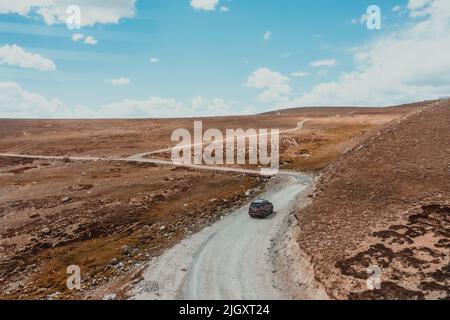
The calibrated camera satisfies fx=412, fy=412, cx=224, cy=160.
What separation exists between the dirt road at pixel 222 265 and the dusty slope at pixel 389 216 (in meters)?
3.92

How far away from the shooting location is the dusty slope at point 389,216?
27.4 metres

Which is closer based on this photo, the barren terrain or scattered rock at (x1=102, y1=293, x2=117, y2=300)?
scattered rock at (x1=102, y1=293, x2=117, y2=300)

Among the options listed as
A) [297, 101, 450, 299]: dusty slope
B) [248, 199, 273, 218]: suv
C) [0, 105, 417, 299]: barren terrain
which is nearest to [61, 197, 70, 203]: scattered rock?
[0, 105, 417, 299]: barren terrain

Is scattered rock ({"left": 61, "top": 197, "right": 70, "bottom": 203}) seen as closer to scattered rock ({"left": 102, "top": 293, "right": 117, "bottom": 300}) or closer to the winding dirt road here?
the winding dirt road

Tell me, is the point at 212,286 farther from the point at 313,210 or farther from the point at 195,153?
the point at 195,153

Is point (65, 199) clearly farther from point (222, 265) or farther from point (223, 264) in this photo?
point (222, 265)

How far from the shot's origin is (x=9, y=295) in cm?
3575

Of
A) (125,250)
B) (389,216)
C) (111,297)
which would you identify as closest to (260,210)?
(389,216)

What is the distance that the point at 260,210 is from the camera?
1876 inches

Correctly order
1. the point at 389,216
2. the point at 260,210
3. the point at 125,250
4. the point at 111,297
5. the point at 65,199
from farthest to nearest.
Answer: the point at 65,199
the point at 260,210
the point at 125,250
the point at 389,216
the point at 111,297

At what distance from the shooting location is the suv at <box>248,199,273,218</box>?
1875 inches

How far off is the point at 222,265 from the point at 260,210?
1471 centimetres

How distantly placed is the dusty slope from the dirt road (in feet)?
12.9
